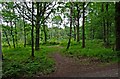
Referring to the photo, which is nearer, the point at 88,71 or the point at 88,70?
the point at 88,71

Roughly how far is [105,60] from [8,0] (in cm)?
963

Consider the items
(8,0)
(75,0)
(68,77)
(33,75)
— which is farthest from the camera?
(75,0)

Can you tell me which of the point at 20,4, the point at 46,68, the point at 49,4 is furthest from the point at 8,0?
the point at 46,68

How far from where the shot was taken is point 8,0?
1761 cm

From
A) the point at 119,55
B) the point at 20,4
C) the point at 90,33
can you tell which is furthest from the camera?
the point at 90,33

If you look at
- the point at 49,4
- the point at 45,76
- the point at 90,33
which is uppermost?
the point at 49,4

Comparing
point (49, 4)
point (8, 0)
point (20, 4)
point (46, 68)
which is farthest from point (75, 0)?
point (46, 68)

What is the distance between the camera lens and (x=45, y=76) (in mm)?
10227

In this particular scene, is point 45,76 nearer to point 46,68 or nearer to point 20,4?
point 46,68

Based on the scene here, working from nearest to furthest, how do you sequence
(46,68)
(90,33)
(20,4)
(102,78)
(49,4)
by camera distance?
(102,78) → (46,68) → (20,4) → (49,4) → (90,33)

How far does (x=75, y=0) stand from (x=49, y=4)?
413 centimetres

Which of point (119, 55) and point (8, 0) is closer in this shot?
point (119, 55)

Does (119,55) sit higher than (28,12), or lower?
lower

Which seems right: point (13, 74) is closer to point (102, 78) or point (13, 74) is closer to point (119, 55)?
→ point (102, 78)
